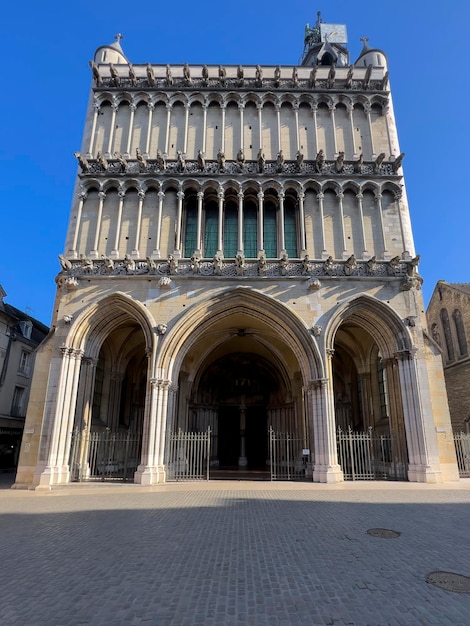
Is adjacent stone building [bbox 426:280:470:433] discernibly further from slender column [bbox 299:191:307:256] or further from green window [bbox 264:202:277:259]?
green window [bbox 264:202:277:259]

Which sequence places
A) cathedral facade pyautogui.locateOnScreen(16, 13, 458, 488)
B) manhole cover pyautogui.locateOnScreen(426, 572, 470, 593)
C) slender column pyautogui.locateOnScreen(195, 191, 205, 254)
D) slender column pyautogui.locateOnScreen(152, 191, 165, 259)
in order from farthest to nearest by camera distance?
slender column pyautogui.locateOnScreen(195, 191, 205, 254), slender column pyautogui.locateOnScreen(152, 191, 165, 259), cathedral facade pyautogui.locateOnScreen(16, 13, 458, 488), manhole cover pyautogui.locateOnScreen(426, 572, 470, 593)

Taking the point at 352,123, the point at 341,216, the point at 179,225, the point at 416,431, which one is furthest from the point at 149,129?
the point at 416,431

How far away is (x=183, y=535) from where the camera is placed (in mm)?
7121

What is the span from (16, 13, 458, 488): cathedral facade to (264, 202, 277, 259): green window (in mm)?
72

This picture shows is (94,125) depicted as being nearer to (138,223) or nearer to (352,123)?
(138,223)

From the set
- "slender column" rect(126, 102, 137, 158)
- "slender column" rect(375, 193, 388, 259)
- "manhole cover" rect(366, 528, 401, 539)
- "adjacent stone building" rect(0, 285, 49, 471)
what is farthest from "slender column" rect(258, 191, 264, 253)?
"adjacent stone building" rect(0, 285, 49, 471)

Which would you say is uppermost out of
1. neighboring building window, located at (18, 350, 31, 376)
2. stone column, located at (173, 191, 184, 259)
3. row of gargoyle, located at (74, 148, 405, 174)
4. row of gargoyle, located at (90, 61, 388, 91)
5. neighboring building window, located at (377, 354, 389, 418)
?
row of gargoyle, located at (90, 61, 388, 91)

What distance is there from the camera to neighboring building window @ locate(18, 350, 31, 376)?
27.9m

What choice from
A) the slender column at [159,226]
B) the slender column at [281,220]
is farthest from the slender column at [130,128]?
the slender column at [281,220]

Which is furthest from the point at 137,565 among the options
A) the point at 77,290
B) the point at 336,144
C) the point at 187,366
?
the point at 336,144

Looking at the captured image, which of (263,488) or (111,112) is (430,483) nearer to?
(263,488)

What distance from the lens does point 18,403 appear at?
89.6 feet

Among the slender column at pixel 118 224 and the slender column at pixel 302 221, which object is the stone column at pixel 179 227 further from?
the slender column at pixel 302 221

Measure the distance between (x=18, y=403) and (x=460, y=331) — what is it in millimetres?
30697
